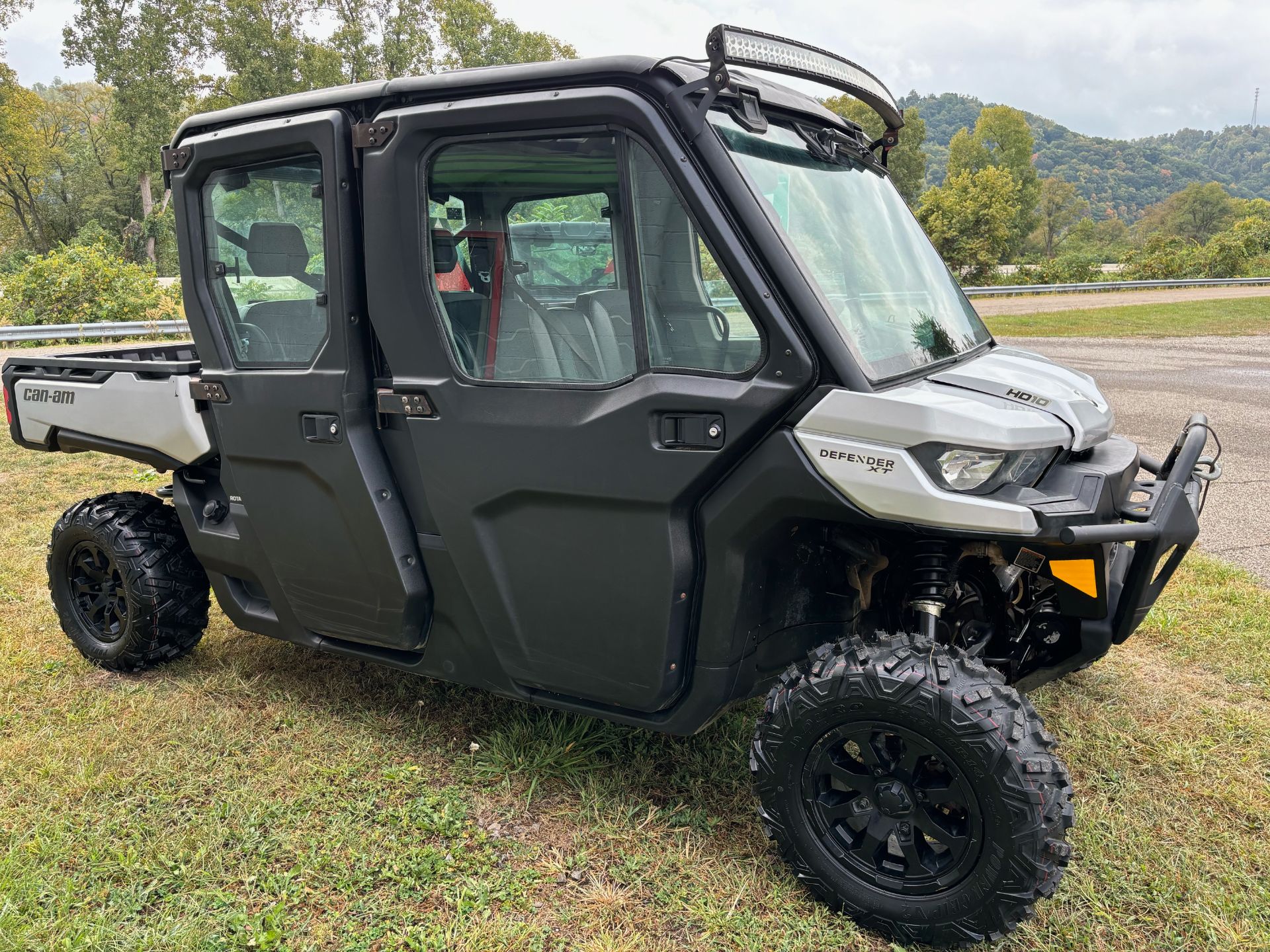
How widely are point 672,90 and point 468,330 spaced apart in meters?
0.92

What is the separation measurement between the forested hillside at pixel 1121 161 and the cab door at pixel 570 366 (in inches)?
3968

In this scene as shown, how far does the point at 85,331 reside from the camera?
14.1 metres

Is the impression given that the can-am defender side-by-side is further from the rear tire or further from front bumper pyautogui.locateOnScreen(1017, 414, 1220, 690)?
the rear tire

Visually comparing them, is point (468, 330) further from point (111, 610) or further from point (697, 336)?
point (111, 610)

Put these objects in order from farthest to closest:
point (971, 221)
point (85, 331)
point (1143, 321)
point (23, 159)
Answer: point (23, 159), point (971, 221), point (1143, 321), point (85, 331)

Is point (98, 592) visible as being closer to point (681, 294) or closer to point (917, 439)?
point (681, 294)

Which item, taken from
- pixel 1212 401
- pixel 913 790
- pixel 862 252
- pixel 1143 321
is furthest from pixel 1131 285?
pixel 913 790

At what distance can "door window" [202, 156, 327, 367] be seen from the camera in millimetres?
3006

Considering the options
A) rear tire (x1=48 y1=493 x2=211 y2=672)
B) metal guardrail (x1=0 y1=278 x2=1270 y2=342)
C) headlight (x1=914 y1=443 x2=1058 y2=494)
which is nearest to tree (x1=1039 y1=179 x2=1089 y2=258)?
metal guardrail (x1=0 y1=278 x2=1270 y2=342)

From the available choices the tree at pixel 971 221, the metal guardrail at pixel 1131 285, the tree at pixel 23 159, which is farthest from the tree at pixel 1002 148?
the tree at pixel 23 159

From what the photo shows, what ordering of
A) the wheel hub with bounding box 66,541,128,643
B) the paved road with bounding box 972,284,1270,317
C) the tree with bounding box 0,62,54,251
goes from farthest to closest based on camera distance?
the tree with bounding box 0,62,54,251 < the paved road with bounding box 972,284,1270,317 < the wheel hub with bounding box 66,541,128,643

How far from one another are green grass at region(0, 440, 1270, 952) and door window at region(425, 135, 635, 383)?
143cm

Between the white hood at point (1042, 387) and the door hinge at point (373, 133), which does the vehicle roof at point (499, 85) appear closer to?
the door hinge at point (373, 133)

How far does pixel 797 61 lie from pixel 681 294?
2.41 feet
